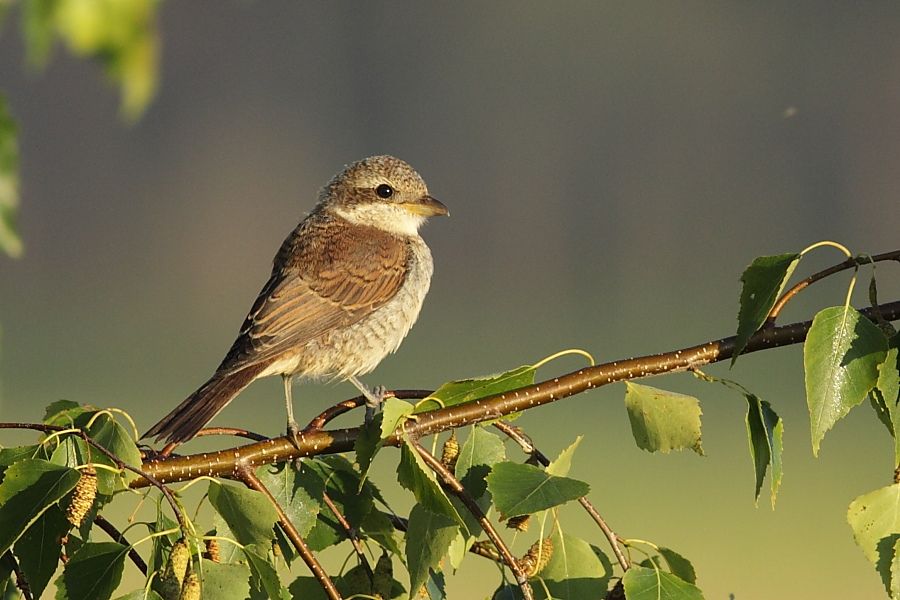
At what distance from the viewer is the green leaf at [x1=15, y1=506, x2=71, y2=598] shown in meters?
1.78

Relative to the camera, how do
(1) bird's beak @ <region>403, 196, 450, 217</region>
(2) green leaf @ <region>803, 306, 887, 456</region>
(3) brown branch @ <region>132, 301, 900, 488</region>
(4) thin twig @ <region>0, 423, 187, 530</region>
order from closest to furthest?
(4) thin twig @ <region>0, 423, 187, 530</region> → (2) green leaf @ <region>803, 306, 887, 456</region> → (3) brown branch @ <region>132, 301, 900, 488</region> → (1) bird's beak @ <region>403, 196, 450, 217</region>

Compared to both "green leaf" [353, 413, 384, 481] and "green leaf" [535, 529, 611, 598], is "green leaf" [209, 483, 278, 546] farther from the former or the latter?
"green leaf" [535, 529, 611, 598]

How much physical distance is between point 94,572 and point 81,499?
10 cm

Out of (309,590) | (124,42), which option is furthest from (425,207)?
(124,42)

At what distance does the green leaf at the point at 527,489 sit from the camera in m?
1.74

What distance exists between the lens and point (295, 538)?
6.31 ft

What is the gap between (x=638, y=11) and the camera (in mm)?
41625

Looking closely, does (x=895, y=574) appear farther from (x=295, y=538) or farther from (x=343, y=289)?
(x=343, y=289)

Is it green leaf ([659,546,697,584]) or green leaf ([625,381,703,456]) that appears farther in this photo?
green leaf ([625,381,703,456])

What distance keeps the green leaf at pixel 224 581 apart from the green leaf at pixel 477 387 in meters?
0.41

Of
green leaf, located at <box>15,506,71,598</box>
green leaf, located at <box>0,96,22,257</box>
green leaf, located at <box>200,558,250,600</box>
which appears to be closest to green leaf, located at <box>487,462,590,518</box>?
green leaf, located at <box>200,558,250,600</box>

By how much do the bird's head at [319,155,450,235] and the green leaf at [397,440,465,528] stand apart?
10.2 feet

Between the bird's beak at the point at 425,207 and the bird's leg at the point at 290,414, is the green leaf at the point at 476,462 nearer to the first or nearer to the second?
the bird's leg at the point at 290,414

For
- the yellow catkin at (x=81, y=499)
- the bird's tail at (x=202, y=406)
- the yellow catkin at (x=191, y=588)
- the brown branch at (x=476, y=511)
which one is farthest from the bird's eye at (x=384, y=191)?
the yellow catkin at (x=191, y=588)
